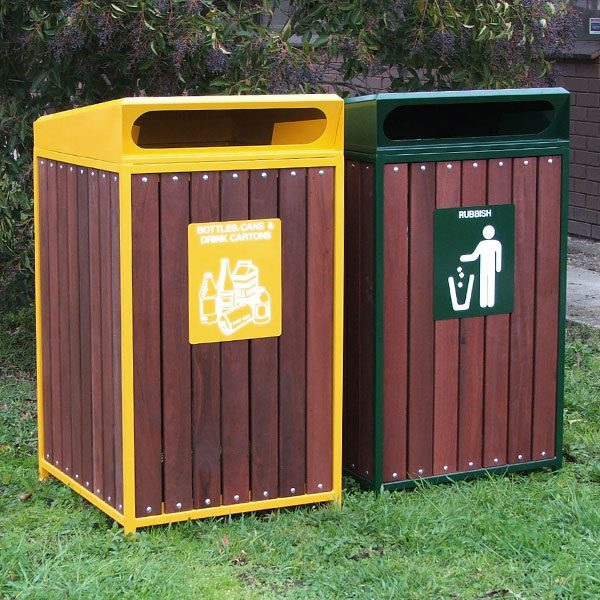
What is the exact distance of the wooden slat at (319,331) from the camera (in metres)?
4.04

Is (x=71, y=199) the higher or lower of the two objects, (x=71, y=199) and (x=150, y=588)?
the higher

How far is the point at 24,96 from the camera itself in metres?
6.07

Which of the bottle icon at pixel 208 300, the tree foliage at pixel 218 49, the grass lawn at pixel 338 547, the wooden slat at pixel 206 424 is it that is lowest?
the grass lawn at pixel 338 547

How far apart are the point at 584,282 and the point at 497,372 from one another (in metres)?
3.69

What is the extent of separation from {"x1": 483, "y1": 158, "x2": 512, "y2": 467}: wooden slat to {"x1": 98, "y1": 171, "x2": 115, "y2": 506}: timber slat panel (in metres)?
1.34

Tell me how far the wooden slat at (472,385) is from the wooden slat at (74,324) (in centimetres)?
133

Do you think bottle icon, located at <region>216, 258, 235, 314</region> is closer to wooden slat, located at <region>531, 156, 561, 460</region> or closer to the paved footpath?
wooden slat, located at <region>531, 156, 561, 460</region>

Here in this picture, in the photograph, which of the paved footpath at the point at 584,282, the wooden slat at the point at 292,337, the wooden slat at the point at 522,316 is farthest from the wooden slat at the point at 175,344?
the paved footpath at the point at 584,282

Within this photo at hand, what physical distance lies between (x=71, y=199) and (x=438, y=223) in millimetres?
1237

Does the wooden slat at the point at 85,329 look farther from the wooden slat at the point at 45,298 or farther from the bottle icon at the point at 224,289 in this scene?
the bottle icon at the point at 224,289

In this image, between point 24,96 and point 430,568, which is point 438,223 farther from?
point 24,96

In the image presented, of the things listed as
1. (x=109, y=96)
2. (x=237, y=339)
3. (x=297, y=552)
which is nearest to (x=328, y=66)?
(x=109, y=96)

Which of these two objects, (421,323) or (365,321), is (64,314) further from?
(421,323)

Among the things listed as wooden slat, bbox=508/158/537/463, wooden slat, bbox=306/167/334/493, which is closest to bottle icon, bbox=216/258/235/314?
wooden slat, bbox=306/167/334/493
